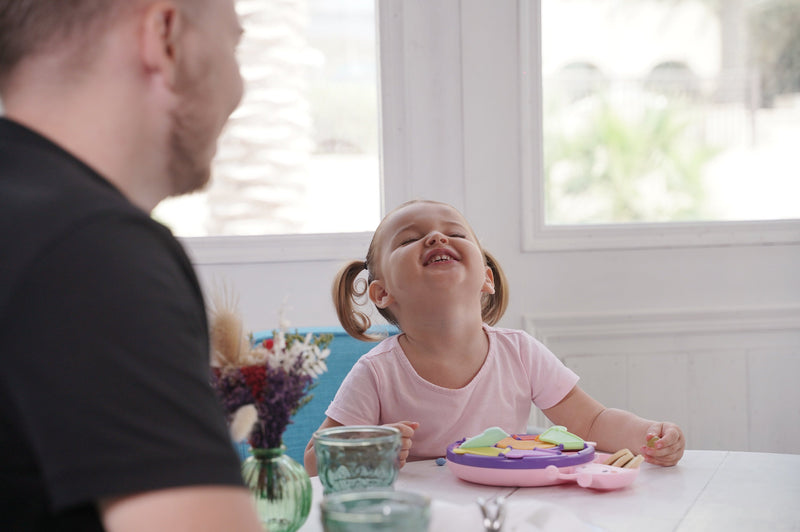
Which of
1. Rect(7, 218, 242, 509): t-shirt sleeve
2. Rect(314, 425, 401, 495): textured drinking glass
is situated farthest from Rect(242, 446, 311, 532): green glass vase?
Rect(7, 218, 242, 509): t-shirt sleeve

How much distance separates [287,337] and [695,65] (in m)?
2.35

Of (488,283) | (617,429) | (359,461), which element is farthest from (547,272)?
(359,461)

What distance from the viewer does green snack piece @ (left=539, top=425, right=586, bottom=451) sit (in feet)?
4.24

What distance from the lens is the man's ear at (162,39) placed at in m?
0.66

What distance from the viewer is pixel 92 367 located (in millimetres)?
495

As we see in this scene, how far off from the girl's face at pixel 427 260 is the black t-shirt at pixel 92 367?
1.20 meters

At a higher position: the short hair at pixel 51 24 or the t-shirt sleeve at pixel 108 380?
the short hair at pixel 51 24

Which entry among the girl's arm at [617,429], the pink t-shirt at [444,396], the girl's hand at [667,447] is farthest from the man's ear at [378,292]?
the girl's hand at [667,447]

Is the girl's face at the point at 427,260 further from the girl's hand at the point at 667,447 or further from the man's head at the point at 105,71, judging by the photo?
the man's head at the point at 105,71

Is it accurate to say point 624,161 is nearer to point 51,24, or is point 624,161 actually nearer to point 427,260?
point 427,260

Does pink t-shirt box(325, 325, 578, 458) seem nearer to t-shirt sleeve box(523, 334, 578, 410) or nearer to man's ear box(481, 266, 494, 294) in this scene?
t-shirt sleeve box(523, 334, 578, 410)

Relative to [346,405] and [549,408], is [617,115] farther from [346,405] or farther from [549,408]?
[346,405]

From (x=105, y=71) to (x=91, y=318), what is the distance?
24 cm

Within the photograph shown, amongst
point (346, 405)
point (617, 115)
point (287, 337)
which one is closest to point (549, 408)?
point (346, 405)
